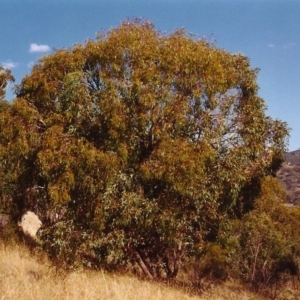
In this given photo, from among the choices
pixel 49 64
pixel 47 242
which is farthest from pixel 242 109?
pixel 47 242

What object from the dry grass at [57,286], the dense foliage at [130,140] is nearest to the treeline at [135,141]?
the dense foliage at [130,140]

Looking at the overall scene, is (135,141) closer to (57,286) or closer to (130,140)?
(130,140)

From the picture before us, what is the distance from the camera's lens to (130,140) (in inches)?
455

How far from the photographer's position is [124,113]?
11.4 meters

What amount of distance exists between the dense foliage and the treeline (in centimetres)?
3

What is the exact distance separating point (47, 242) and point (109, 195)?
2.03 m

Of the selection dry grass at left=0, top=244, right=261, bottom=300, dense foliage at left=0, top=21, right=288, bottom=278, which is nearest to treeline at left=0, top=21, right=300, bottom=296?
dense foliage at left=0, top=21, right=288, bottom=278

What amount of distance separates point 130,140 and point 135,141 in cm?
16

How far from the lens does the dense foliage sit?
11070mm

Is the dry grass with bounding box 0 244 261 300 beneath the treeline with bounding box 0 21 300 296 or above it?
beneath

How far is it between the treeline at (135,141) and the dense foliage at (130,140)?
Result: 1.1 inches

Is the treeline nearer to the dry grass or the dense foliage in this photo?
the dense foliage

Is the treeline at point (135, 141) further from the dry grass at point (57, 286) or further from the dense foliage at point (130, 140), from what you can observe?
the dry grass at point (57, 286)

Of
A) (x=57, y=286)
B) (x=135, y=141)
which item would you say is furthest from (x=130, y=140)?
(x=57, y=286)
